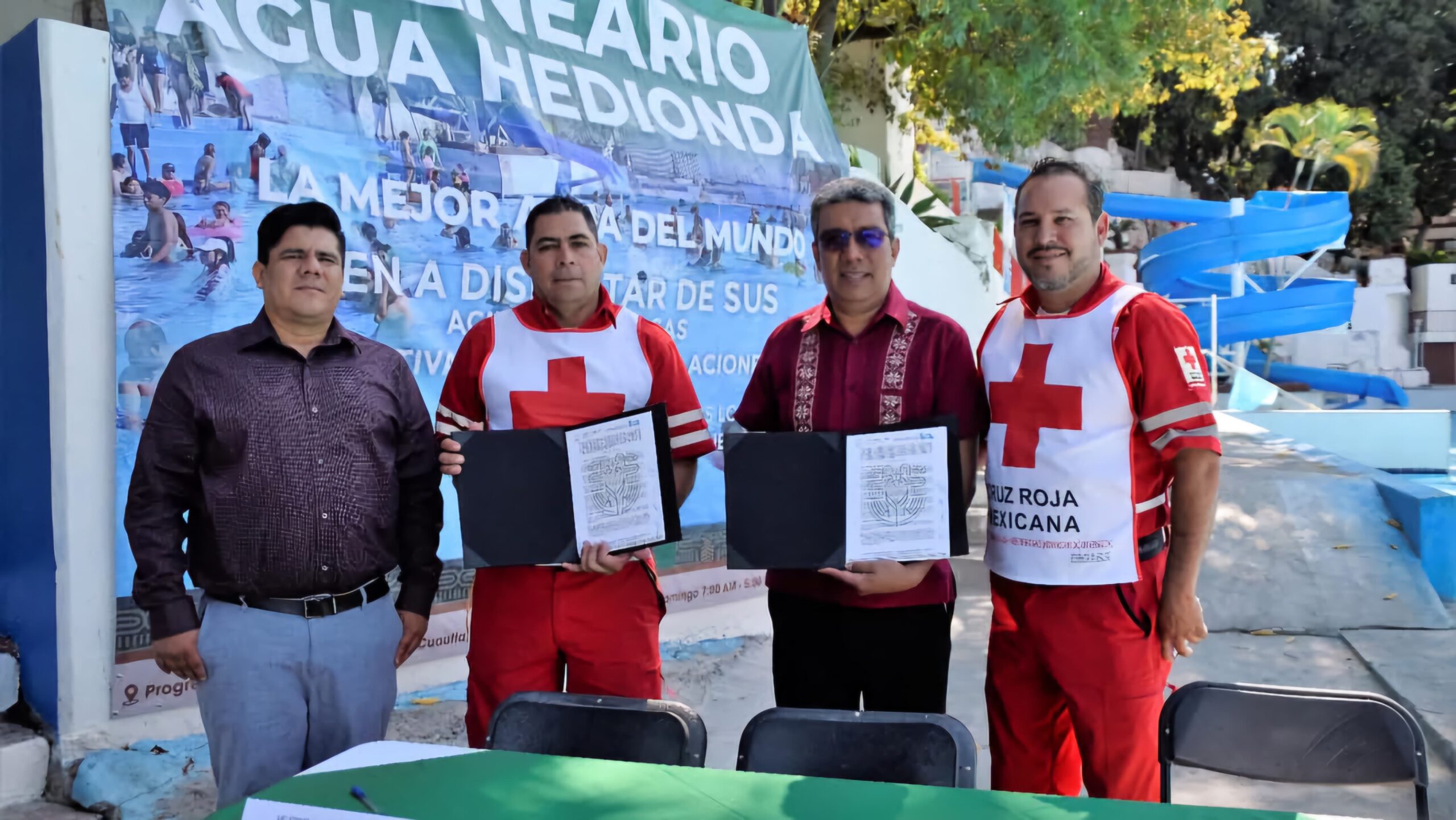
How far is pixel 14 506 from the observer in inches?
134

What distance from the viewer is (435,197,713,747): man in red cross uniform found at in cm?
254

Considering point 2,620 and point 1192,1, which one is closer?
point 2,620

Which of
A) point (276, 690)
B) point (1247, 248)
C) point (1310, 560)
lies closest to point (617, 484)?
point (276, 690)

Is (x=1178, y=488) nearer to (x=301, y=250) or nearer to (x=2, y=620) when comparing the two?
(x=301, y=250)

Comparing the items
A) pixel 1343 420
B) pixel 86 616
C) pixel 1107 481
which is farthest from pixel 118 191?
Answer: pixel 1343 420

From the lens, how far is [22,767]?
315 cm

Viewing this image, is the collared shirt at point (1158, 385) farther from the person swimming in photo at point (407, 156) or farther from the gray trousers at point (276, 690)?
the person swimming in photo at point (407, 156)

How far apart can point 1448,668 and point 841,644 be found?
3779 mm

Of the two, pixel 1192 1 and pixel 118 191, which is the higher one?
pixel 1192 1

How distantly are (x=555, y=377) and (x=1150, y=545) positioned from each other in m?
1.44

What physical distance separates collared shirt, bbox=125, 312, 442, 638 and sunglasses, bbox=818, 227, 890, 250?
1121 millimetres

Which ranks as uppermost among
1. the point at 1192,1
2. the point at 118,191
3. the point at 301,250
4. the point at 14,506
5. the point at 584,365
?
the point at 1192,1

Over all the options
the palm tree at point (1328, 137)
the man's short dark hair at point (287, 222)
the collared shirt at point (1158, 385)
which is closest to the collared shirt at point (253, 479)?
the man's short dark hair at point (287, 222)

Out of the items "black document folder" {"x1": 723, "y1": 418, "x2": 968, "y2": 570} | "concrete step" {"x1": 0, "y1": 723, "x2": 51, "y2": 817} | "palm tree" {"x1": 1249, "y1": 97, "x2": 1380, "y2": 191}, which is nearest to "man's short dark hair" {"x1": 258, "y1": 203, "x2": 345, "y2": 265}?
"black document folder" {"x1": 723, "y1": 418, "x2": 968, "y2": 570}
